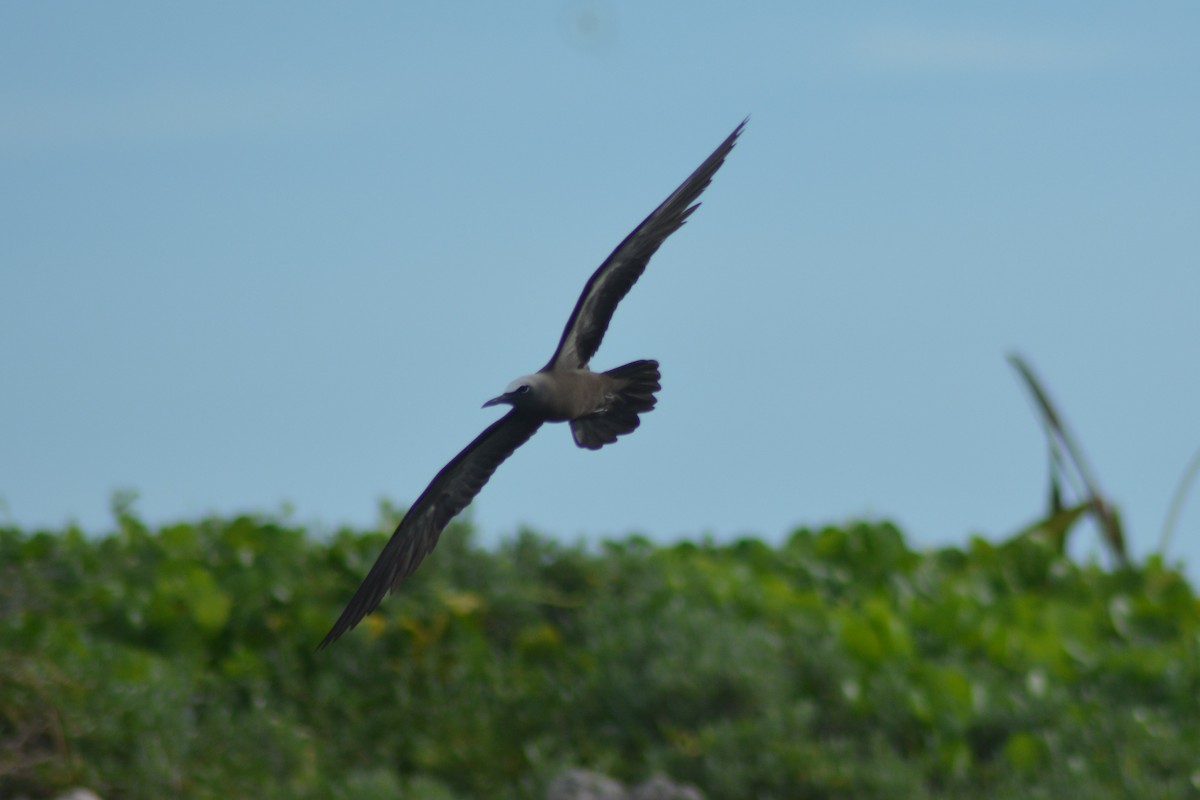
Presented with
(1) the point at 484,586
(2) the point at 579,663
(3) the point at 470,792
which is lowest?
(3) the point at 470,792

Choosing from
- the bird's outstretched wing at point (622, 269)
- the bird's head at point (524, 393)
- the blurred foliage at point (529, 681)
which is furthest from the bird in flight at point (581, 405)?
the blurred foliage at point (529, 681)

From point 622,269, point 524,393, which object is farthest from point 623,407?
point 524,393

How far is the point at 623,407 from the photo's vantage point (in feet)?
10.1

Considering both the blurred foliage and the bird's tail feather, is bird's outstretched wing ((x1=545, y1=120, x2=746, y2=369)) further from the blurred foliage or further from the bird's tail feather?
the blurred foliage

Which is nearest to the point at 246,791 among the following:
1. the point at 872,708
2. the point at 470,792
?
the point at 470,792

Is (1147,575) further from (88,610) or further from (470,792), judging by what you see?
(88,610)

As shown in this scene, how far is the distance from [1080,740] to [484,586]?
110 inches

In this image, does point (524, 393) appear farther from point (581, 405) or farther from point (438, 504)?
point (438, 504)

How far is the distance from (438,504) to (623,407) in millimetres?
505

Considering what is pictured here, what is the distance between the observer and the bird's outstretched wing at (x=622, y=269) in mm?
2811

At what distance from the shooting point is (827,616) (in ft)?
23.0

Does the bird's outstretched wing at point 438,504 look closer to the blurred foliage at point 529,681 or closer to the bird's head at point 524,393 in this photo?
the bird's head at point 524,393

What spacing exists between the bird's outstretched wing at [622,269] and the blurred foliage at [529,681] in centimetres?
336

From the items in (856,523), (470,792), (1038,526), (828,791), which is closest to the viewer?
(828,791)
